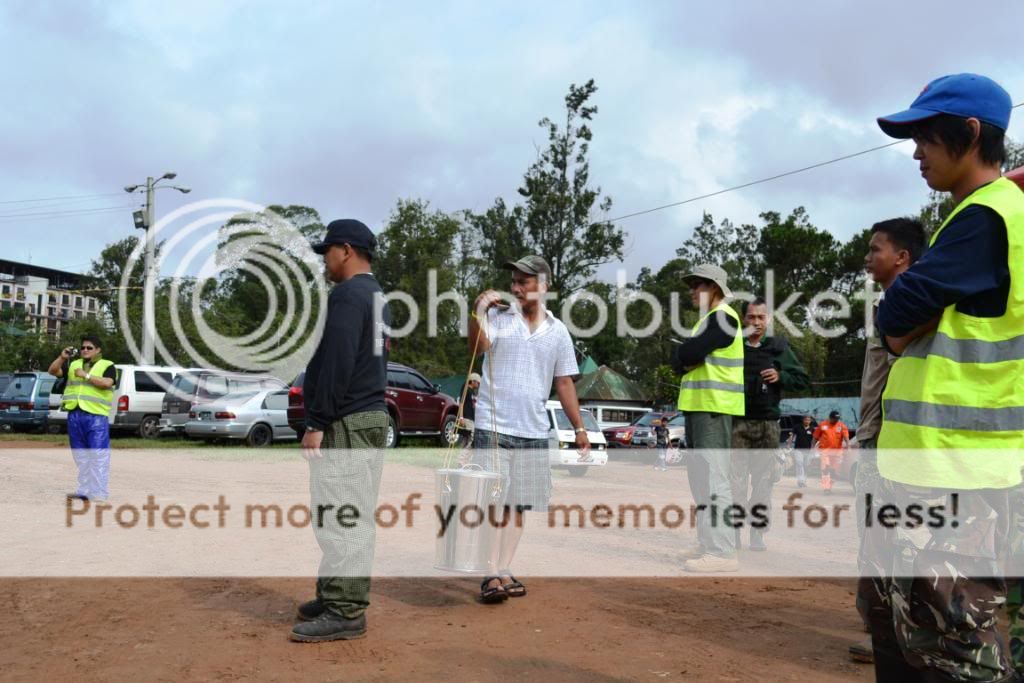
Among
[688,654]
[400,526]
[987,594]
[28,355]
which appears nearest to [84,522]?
[400,526]

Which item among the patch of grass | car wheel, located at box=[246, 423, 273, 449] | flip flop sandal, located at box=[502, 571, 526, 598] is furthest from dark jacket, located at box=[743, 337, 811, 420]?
car wheel, located at box=[246, 423, 273, 449]

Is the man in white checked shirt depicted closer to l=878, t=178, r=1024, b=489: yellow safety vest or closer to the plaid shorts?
the plaid shorts

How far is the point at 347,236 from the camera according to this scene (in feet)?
17.1

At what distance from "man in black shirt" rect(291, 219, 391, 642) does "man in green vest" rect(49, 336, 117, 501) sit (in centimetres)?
596

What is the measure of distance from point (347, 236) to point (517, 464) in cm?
168

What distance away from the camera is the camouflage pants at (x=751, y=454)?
24.3 feet

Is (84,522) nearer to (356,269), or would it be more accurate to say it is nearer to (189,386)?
(356,269)

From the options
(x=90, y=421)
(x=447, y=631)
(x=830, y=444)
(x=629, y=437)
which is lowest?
(x=447, y=631)

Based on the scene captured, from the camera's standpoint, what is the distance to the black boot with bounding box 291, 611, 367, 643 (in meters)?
4.74

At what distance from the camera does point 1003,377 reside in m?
2.44

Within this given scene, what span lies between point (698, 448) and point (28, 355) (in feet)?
179

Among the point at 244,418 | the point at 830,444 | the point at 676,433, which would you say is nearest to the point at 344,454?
the point at 830,444

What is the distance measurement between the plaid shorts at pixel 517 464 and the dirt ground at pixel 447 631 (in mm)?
615

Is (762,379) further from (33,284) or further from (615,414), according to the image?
(33,284)
